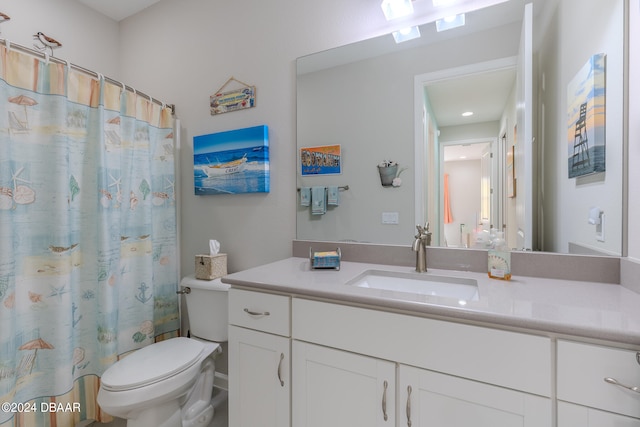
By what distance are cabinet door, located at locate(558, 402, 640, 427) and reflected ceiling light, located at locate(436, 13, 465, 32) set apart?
57.5 inches

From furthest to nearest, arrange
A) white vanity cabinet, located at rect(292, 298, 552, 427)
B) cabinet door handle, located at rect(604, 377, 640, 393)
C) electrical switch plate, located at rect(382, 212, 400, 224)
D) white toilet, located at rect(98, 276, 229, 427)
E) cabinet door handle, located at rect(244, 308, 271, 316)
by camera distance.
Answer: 1. electrical switch plate, located at rect(382, 212, 400, 224)
2. white toilet, located at rect(98, 276, 229, 427)
3. cabinet door handle, located at rect(244, 308, 271, 316)
4. white vanity cabinet, located at rect(292, 298, 552, 427)
5. cabinet door handle, located at rect(604, 377, 640, 393)

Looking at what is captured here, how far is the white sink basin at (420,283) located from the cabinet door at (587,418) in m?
0.41

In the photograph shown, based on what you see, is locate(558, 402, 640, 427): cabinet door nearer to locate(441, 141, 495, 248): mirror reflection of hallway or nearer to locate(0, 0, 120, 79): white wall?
locate(441, 141, 495, 248): mirror reflection of hallway

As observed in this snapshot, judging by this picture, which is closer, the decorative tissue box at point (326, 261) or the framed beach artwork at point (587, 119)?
the framed beach artwork at point (587, 119)

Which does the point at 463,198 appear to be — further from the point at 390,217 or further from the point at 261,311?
the point at 261,311

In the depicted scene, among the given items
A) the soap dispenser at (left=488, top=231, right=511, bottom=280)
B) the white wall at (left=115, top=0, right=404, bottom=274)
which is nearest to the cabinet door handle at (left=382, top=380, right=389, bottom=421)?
the soap dispenser at (left=488, top=231, right=511, bottom=280)

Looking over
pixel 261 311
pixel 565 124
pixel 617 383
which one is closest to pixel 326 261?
pixel 261 311

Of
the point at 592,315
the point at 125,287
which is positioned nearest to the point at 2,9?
the point at 125,287

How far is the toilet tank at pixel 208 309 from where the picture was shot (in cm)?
171

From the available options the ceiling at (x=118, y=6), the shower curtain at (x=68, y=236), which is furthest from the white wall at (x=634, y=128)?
the ceiling at (x=118, y=6)

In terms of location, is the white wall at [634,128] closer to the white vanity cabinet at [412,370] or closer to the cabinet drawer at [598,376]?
the cabinet drawer at [598,376]

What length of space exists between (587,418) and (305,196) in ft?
4.49

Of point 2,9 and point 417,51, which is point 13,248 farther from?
point 417,51

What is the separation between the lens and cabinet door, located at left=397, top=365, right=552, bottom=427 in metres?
0.73
